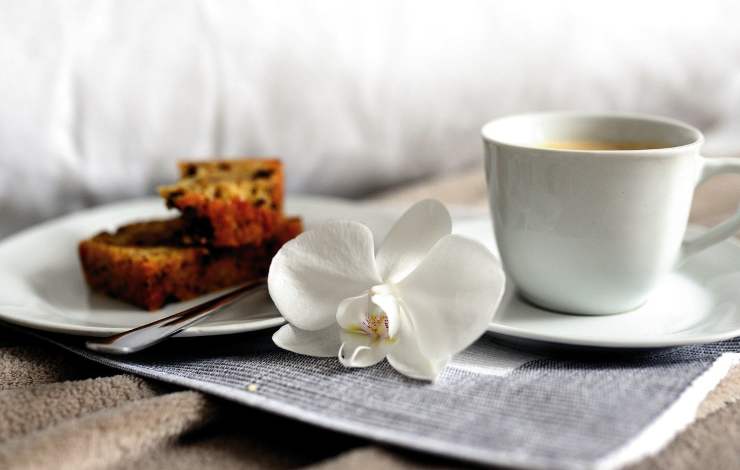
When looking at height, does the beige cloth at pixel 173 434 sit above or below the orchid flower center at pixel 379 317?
below

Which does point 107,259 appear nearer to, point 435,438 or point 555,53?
point 435,438

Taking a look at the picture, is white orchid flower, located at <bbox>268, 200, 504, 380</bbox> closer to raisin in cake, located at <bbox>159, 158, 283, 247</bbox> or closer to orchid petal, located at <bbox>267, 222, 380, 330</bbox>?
orchid petal, located at <bbox>267, 222, 380, 330</bbox>

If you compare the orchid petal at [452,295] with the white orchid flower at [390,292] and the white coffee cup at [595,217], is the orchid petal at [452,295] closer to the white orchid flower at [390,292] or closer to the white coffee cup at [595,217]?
the white orchid flower at [390,292]

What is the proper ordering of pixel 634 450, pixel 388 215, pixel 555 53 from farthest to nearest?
pixel 555 53 < pixel 388 215 < pixel 634 450

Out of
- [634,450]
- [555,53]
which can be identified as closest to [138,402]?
[634,450]

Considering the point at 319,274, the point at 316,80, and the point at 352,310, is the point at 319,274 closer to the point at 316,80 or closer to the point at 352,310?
the point at 352,310

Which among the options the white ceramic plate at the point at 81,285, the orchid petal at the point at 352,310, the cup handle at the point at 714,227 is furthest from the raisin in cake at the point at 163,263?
the cup handle at the point at 714,227
